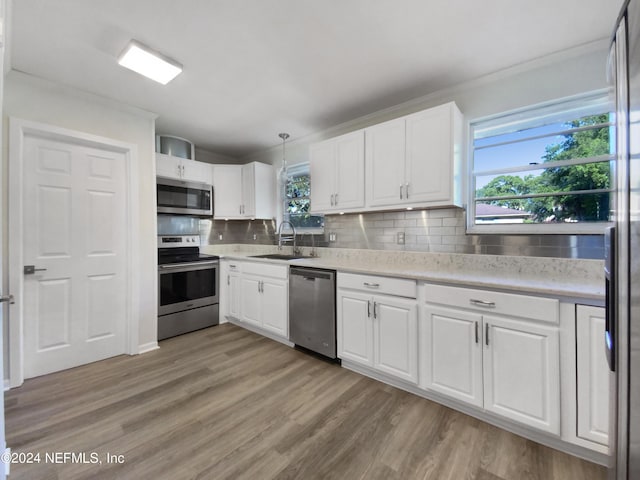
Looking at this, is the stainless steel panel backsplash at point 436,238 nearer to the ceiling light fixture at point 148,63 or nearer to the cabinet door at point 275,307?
the cabinet door at point 275,307

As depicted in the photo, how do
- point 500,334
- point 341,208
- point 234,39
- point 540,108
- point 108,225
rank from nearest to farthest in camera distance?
point 500,334
point 234,39
point 540,108
point 108,225
point 341,208

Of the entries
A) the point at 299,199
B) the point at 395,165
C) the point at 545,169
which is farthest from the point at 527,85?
the point at 299,199

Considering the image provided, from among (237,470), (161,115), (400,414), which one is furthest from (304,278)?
(161,115)

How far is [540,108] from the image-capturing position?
2.08 m

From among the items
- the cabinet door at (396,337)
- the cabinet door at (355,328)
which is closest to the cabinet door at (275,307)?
the cabinet door at (355,328)

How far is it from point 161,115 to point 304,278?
239 cm

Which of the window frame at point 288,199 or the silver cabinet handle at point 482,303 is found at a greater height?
the window frame at point 288,199

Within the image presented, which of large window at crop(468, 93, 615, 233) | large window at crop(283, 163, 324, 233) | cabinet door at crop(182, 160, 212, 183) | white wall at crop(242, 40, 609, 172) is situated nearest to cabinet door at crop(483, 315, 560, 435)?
large window at crop(468, 93, 615, 233)

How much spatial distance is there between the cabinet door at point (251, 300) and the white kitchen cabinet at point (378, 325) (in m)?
1.17

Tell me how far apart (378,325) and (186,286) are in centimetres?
237

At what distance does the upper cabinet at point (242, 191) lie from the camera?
3.87 metres

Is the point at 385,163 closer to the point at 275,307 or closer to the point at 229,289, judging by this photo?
the point at 275,307

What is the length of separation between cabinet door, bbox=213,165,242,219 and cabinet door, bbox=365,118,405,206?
217 centimetres

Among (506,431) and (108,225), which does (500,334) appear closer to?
(506,431)
